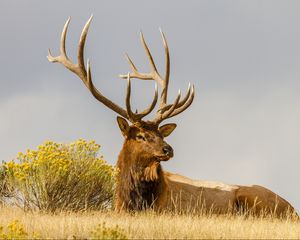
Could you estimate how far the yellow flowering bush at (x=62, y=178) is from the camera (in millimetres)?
10859

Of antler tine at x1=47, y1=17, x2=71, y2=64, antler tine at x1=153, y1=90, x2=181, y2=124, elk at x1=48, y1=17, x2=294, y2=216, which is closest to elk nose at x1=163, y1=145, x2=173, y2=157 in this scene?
elk at x1=48, y1=17, x2=294, y2=216

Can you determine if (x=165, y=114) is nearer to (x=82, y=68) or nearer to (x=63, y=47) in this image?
(x=82, y=68)

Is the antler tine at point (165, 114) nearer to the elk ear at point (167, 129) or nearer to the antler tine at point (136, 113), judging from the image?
the elk ear at point (167, 129)

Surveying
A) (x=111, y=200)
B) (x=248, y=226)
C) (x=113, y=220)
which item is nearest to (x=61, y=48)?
(x=111, y=200)

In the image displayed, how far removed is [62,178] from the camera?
432 inches

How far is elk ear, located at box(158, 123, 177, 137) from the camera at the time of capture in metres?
10.3

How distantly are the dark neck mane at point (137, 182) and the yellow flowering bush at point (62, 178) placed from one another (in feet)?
2.69

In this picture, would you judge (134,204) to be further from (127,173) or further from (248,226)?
(248,226)

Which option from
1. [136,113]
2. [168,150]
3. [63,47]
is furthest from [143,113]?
[63,47]

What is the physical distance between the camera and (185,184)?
11.3 m

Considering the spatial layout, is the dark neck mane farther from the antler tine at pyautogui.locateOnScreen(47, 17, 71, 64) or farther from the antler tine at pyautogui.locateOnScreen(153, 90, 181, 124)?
the antler tine at pyautogui.locateOnScreen(47, 17, 71, 64)

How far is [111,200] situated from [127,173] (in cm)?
175

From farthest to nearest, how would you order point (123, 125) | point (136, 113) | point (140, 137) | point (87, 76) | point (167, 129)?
point (87, 76) → point (167, 129) → point (136, 113) → point (123, 125) → point (140, 137)

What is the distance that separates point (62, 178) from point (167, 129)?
1.97 metres
